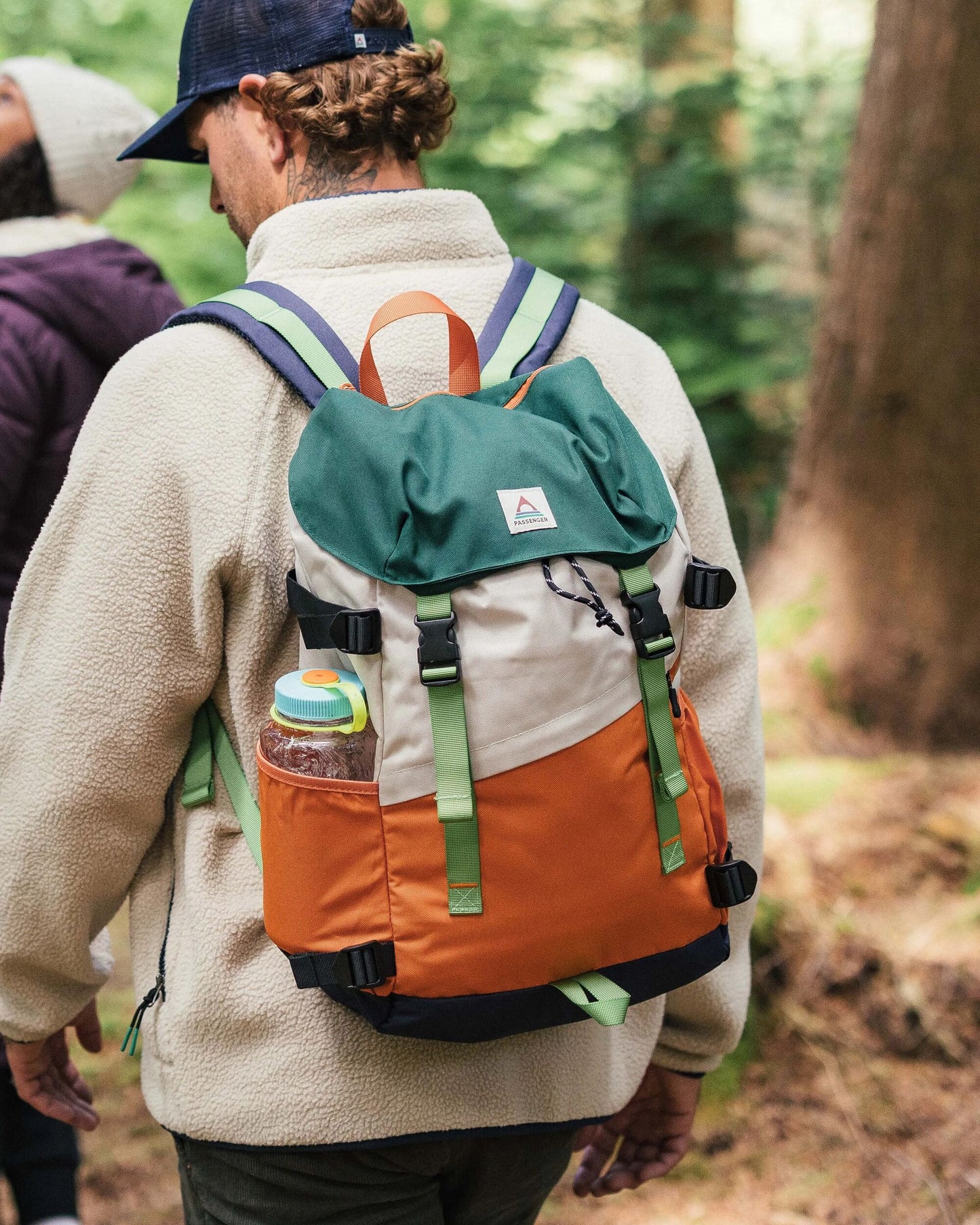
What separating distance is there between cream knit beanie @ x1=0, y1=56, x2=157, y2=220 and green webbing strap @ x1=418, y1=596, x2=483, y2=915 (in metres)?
1.89

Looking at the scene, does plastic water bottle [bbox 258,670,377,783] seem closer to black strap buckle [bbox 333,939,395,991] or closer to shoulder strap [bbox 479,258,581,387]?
black strap buckle [bbox 333,939,395,991]

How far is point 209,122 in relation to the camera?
64.9 inches

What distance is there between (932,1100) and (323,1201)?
7.28 ft

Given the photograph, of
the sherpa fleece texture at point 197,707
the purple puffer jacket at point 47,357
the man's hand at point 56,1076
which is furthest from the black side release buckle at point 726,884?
the purple puffer jacket at point 47,357

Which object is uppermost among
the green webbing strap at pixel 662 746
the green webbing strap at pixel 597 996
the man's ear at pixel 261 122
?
the man's ear at pixel 261 122

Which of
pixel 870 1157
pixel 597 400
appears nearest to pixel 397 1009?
pixel 597 400

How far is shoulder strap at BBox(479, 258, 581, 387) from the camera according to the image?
151 cm

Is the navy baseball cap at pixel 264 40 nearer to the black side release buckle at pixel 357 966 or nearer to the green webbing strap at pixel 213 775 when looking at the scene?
the green webbing strap at pixel 213 775

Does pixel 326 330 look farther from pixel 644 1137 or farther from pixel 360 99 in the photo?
pixel 644 1137

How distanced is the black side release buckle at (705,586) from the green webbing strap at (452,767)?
350 millimetres

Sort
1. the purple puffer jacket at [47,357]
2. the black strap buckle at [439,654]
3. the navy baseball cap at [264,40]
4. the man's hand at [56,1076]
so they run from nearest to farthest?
1. the black strap buckle at [439,654]
2. the navy baseball cap at [264,40]
3. the man's hand at [56,1076]
4. the purple puffer jacket at [47,357]

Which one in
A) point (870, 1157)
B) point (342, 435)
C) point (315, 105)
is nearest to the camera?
point (342, 435)

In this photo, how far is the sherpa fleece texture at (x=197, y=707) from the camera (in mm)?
1378

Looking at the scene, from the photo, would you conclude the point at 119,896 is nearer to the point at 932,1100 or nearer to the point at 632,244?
the point at 932,1100
